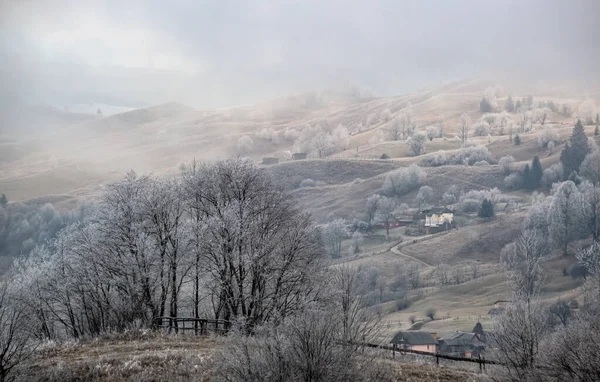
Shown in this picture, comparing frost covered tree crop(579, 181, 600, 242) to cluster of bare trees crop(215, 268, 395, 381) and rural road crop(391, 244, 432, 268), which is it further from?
cluster of bare trees crop(215, 268, 395, 381)

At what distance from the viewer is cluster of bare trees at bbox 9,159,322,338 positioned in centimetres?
4125

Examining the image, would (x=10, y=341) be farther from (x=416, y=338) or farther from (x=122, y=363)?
(x=416, y=338)

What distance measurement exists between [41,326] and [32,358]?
26.2 meters

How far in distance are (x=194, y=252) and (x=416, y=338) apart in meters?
68.6

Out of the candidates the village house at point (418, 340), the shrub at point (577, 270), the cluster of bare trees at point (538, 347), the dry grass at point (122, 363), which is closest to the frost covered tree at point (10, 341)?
the dry grass at point (122, 363)

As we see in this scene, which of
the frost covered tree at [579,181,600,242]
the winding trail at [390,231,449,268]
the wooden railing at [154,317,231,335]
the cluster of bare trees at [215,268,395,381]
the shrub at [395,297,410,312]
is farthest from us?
the winding trail at [390,231,449,268]

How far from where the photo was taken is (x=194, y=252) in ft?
140

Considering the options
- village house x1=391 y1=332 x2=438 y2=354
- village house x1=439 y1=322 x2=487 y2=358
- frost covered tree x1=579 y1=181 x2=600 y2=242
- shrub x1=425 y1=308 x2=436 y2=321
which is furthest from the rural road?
village house x1=391 y1=332 x2=438 y2=354

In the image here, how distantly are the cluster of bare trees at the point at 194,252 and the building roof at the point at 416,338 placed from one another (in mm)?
59523

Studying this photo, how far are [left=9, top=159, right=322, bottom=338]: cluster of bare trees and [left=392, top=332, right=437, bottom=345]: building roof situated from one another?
59.5 meters

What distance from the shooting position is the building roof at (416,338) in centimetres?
10094

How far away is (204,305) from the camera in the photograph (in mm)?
51719

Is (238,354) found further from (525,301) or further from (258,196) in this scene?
(258,196)

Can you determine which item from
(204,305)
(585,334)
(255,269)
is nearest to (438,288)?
(204,305)
